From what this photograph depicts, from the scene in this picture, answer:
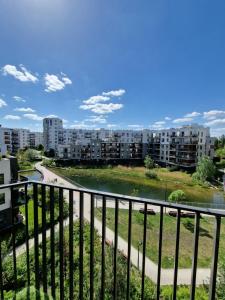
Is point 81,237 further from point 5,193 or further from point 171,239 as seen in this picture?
point 5,193

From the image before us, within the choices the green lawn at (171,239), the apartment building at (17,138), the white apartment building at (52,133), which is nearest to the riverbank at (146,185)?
the green lawn at (171,239)

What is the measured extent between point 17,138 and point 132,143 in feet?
83.5

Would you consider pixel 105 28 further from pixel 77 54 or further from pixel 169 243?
pixel 169 243

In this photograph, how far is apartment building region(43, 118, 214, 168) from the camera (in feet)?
91.6

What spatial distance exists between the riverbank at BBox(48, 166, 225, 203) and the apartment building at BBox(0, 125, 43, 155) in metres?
21.6

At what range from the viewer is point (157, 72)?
12703 millimetres

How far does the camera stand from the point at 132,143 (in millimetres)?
37625

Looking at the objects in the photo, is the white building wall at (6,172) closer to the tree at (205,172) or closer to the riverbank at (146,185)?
the riverbank at (146,185)

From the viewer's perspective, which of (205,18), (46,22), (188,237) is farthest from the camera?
(188,237)

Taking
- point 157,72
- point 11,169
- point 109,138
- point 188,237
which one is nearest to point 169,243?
point 188,237

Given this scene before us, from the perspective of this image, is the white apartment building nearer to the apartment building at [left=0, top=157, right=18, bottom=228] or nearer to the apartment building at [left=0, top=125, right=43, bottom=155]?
the apartment building at [left=0, top=125, right=43, bottom=155]

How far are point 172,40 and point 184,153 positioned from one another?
22.7 m

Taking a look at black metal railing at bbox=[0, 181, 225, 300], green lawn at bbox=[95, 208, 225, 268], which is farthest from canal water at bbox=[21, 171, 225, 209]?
black metal railing at bbox=[0, 181, 225, 300]


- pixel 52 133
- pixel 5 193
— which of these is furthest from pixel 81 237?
pixel 52 133
